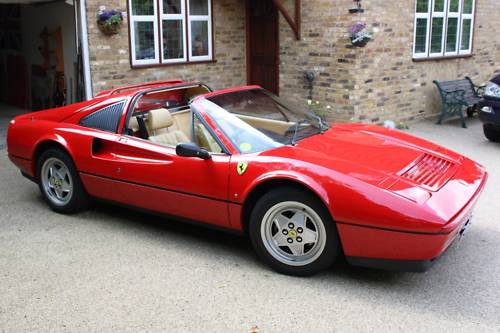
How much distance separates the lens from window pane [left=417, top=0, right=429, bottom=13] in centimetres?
1098

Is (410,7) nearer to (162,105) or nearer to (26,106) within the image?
(162,105)

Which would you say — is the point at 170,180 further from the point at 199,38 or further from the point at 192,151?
the point at 199,38

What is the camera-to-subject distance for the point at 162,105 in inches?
217

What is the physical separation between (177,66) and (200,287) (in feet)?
24.2

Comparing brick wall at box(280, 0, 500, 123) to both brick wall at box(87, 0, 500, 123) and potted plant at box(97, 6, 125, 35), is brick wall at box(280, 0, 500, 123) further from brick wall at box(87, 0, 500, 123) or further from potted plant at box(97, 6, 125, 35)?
potted plant at box(97, 6, 125, 35)

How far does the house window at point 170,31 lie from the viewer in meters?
10.0

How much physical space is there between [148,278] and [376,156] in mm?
1934

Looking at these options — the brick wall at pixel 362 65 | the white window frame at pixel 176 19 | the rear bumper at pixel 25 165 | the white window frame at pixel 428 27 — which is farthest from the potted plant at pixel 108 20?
the white window frame at pixel 428 27

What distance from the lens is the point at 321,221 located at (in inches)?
150

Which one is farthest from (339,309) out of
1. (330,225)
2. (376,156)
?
(376,156)

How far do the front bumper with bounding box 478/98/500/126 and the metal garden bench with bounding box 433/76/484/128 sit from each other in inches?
73.1

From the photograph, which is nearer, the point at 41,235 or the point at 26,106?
the point at 41,235

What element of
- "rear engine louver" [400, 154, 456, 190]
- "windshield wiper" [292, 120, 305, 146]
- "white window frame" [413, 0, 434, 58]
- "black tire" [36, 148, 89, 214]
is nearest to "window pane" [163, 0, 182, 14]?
"white window frame" [413, 0, 434, 58]

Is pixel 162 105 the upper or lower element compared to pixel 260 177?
upper
